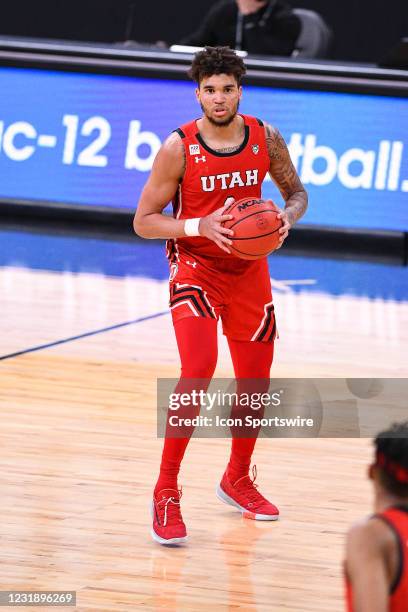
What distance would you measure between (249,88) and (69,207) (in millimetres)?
2779

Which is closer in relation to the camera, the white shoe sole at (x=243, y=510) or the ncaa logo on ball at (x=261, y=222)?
the ncaa logo on ball at (x=261, y=222)

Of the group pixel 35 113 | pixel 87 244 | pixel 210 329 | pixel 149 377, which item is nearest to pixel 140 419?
pixel 149 377

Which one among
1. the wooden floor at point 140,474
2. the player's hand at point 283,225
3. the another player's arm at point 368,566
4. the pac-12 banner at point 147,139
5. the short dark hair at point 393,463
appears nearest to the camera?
the another player's arm at point 368,566

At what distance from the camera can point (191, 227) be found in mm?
5418

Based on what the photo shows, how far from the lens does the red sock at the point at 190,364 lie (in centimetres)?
539

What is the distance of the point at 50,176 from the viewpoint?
45.1ft

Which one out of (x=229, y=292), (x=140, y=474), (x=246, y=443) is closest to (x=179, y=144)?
(x=229, y=292)

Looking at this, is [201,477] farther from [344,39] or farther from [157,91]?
[344,39]

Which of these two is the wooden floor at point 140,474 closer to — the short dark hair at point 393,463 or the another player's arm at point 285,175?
the another player's arm at point 285,175

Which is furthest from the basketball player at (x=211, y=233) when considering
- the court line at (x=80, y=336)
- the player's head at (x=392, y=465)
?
the court line at (x=80, y=336)

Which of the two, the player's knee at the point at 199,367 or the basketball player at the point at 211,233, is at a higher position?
the basketball player at the point at 211,233

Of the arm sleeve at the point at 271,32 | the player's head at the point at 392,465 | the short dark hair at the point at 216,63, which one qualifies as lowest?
the player's head at the point at 392,465

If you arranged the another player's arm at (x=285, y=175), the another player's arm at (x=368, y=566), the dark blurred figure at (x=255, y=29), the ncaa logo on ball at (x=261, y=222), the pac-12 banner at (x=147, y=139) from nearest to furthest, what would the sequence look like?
the another player's arm at (x=368, y=566) → the ncaa logo on ball at (x=261, y=222) → the another player's arm at (x=285, y=175) → the pac-12 banner at (x=147, y=139) → the dark blurred figure at (x=255, y=29)

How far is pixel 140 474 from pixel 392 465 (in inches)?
144
